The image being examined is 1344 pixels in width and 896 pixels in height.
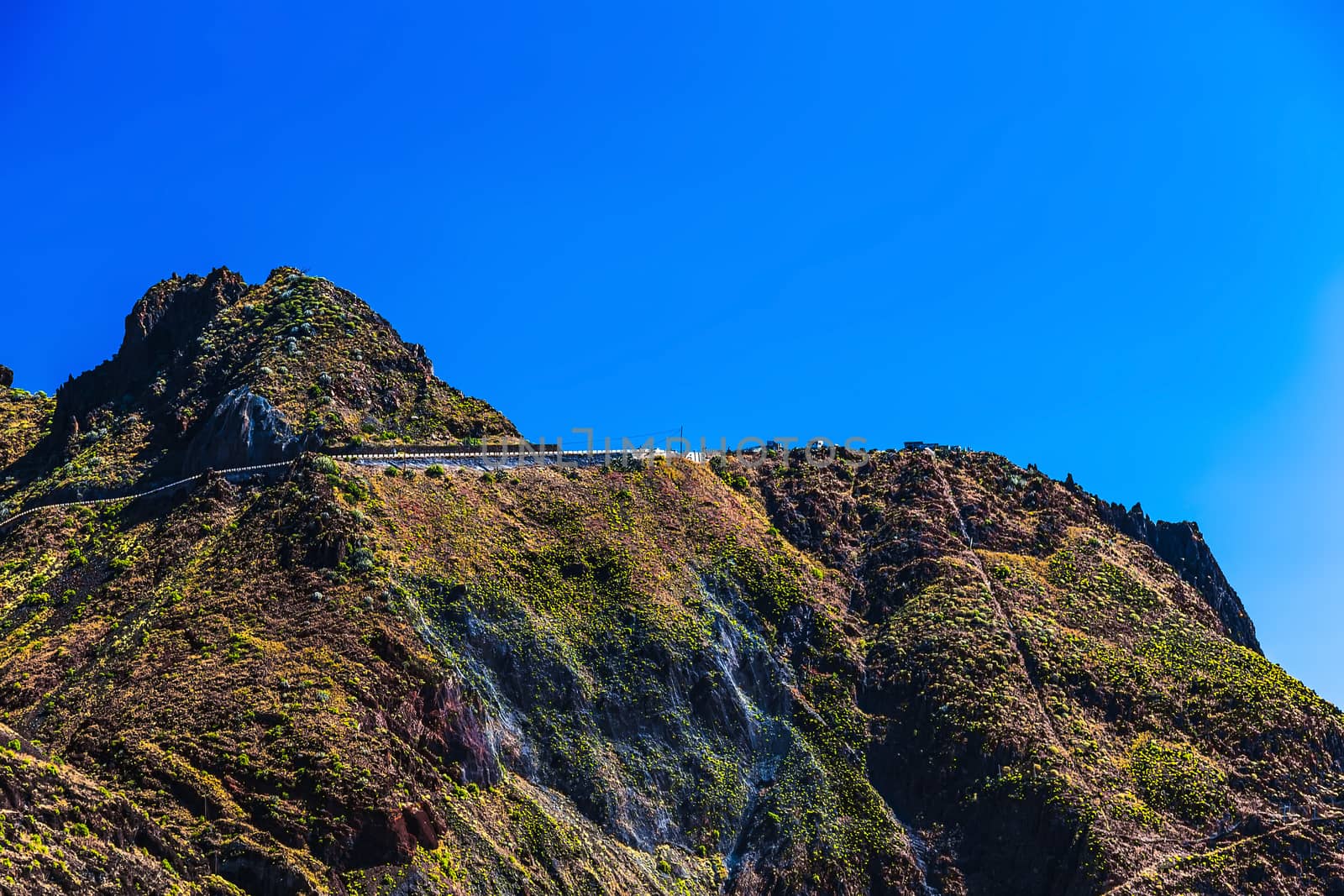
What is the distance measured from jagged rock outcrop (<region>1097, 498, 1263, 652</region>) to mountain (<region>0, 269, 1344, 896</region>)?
13.3 inches

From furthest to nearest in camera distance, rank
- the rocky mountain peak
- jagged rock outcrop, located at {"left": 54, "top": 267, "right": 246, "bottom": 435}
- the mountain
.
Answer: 1. jagged rock outcrop, located at {"left": 54, "top": 267, "right": 246, "bottom": 435}
2. the rocky mountain peak
3. the mountain

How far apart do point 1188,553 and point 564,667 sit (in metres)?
58.3

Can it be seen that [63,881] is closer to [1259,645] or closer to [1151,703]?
[1151,703]

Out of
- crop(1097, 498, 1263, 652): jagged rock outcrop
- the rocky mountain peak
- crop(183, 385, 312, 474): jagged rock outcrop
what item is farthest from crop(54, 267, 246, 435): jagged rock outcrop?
crop(1097, 498, 1263, 652): jagged rock outcrop

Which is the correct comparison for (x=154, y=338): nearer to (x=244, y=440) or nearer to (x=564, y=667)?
(x=244, y=440)

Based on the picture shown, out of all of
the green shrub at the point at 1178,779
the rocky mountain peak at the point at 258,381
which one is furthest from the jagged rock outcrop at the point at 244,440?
the green shrub at the point at 1178,779

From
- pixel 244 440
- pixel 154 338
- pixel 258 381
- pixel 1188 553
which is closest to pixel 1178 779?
pixel 1188 553

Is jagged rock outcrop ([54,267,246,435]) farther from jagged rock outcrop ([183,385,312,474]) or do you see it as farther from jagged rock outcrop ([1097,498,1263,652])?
jagged rock outcrop ([1097,498,1263,652])

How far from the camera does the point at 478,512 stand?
4437 inches

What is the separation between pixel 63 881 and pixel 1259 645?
96101 mm

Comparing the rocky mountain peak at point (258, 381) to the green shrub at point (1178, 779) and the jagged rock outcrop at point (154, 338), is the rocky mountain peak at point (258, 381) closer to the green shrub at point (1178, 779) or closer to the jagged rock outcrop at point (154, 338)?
the jagged rock outcrop at point (154, 338)

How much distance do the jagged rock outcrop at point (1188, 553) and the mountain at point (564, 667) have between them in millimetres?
337

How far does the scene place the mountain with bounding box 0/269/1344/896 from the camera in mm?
84125

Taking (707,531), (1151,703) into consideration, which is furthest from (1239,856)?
(707,531)
